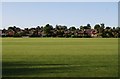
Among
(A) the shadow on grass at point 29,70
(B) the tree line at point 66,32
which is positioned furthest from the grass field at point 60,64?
(B) the tree line at point 66,32

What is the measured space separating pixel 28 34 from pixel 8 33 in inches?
645

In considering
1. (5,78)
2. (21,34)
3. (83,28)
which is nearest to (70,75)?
(5,78)

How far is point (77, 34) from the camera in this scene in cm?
15388

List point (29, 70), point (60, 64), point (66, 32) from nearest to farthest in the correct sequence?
1. point (29, 70)
2. point (60, 64)
3. point (66, 32)

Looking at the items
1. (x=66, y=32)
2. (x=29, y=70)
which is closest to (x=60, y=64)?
(x=29, y=70)

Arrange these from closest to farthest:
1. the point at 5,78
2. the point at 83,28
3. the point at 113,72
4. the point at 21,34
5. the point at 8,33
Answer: the point at 5,78 → the point at 113,72 → the point at 8,33 → the point at 21,34 → the point at 83,28

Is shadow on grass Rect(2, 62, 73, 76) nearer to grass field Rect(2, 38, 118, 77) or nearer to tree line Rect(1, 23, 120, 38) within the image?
grass field Rect(2, 38, 118, 77)

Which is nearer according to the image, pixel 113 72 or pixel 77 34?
pixel 113 72

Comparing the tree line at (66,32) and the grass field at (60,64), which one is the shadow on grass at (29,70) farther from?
the tree line at (66,32)

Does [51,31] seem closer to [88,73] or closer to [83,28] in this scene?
[83,28]

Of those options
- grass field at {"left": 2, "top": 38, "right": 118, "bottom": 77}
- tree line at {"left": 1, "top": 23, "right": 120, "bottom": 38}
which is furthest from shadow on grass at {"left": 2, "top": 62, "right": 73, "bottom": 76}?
tree line at {"left": 1, "top": 23, "right": 120, "bottom": 38}

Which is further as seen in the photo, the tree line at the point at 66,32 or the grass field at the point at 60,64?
the tree line at the point at 66,32

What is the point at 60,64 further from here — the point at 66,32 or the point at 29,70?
the point at 66,32

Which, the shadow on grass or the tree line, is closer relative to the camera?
the shadow on grass
